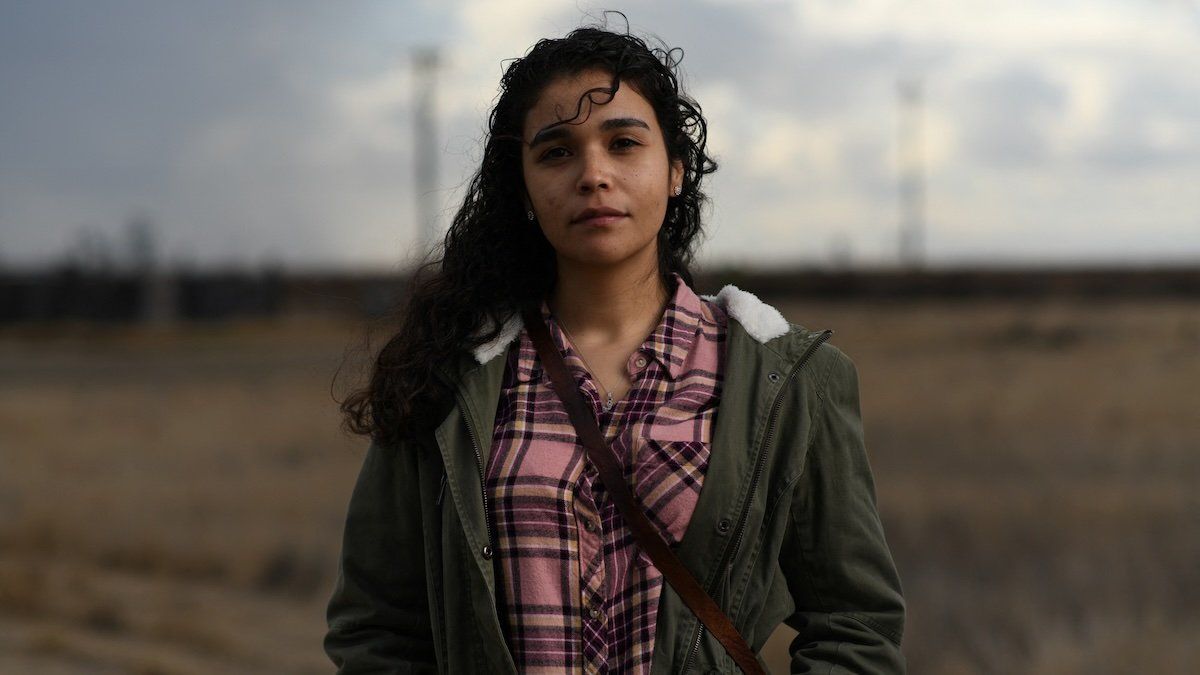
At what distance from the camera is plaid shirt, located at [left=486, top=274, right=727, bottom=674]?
1.83 m

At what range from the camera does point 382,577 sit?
79.1 inches

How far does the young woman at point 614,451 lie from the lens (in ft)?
6.04

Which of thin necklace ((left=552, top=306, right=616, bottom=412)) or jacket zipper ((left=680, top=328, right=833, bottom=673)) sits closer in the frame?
jacket zipper ((left=680, top=328, right=833, bottom=673))

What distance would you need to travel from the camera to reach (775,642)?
621 cm

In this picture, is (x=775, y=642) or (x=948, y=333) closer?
(x=775, y=642)

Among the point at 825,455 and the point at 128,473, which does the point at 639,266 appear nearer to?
the point at 825,455

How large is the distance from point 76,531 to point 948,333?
742 inches

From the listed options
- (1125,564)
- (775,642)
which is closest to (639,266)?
(775,642)

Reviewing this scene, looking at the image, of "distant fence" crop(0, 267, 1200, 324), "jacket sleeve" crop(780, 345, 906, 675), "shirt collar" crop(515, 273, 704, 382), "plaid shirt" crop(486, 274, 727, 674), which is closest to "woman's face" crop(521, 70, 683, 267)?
"shirt collar" crop(515, 273, 704, 382)

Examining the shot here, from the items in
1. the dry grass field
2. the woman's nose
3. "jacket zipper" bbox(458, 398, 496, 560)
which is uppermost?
the woman's nose

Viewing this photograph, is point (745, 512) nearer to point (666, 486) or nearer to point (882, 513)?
point (666, 486)

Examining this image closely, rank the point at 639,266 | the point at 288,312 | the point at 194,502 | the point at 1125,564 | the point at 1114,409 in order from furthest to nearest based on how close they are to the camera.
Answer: the point at 288,312 → the point at 1114,409 → the point at 194,502 → the point at 1125,564 → the point at 639,266

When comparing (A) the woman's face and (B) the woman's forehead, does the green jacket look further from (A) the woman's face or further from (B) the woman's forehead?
(B) the woman's forehead

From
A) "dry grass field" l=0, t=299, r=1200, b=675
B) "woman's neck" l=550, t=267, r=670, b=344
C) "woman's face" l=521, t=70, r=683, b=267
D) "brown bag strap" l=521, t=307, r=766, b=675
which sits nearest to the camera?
"brown bag strap" l=521, t=307, r=766, b=675
